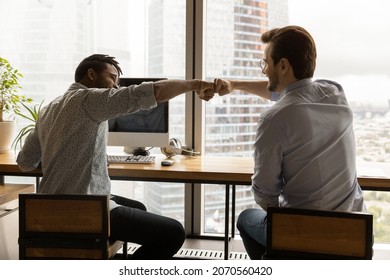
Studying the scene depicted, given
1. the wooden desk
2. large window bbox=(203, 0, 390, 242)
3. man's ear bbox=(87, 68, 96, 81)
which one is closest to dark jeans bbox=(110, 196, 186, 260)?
the wooden desk

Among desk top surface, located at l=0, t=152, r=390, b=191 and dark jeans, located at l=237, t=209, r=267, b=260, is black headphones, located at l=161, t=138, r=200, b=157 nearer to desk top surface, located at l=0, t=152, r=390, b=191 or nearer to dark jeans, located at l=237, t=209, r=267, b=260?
desk top surface, located at l=0, t=152, r=390, b=191

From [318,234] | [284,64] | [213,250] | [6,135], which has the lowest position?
[213,250]

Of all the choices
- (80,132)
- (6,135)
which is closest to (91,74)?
(80,132)

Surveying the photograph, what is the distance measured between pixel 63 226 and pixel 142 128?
121cm

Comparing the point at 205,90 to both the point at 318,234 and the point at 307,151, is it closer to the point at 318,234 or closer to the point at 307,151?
the point at 307,151

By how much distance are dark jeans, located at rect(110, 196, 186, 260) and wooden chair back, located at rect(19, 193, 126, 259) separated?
0.20 metres

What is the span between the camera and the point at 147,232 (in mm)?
1965

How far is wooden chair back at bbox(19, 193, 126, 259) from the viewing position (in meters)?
1.70

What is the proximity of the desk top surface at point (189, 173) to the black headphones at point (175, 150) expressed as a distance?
0.24 meters

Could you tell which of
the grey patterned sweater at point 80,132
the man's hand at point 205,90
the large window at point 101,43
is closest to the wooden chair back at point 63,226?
the grey patterned sweater at point 80,132

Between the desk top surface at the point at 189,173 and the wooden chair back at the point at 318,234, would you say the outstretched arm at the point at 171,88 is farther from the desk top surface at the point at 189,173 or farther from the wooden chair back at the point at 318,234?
the wooden chair back at the point at 318,234
